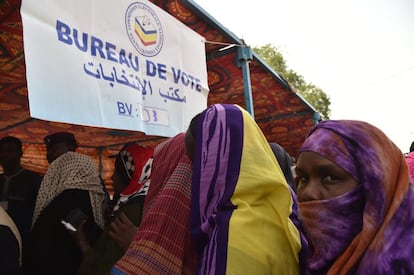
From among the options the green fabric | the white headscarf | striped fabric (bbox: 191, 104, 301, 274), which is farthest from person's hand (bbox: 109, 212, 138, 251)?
striped fabric (bbox: 191, 104, 301, 274)

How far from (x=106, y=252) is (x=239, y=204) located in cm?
81

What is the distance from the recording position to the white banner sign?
1.66 meters

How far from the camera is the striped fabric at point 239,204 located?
0.88 metres

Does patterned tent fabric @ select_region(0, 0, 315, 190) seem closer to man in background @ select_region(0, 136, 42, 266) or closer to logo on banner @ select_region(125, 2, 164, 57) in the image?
logo on banner @ select_region(125, 2, 164, 57)

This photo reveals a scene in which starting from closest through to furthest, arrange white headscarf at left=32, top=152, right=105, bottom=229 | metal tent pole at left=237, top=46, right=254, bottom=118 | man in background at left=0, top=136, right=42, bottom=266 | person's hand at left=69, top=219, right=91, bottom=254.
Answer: person's hand at left=69, top=219, right=91, bottom=254
white headscarf at left=32, top=152, right=105, bottom=229
man in background at left=0, top=136, right=42, bottom=266
metal tent pole at left=237, top=46, right=254, bottom=118

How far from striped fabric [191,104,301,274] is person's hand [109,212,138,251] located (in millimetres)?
495

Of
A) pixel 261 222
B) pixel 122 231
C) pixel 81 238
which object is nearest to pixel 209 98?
pixel 81 238

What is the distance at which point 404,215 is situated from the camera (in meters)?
0.87

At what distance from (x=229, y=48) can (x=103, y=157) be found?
172 inches

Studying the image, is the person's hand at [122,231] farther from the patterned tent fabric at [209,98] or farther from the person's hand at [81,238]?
the patterned tent fabric at [209,98]

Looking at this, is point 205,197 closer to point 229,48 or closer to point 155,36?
point 155,36

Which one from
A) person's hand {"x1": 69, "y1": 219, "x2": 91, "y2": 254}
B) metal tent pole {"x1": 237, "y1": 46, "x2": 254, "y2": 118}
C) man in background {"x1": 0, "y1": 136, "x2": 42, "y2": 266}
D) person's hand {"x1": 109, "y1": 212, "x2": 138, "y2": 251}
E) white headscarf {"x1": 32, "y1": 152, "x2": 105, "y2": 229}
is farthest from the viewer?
metal tent pole {"x1": 237, "y1": 46, "x2": 254, "y2": 118}

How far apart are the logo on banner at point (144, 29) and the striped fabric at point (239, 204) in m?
1.41

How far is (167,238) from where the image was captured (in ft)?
3.47
